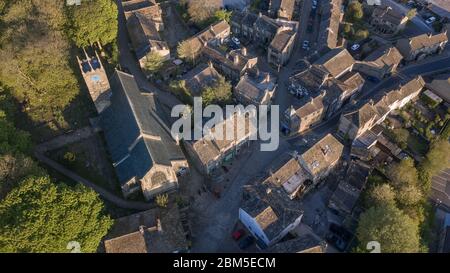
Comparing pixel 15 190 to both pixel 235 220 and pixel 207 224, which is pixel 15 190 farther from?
pixel 235 220

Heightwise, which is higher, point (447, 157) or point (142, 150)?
point (142, 150)

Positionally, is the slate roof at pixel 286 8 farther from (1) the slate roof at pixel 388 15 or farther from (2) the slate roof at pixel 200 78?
(2) the slate roof at pixel 200 78

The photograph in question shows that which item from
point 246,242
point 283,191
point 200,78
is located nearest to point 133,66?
point 200,78

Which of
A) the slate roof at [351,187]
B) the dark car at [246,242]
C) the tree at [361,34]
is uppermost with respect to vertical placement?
the tree at [361,34]

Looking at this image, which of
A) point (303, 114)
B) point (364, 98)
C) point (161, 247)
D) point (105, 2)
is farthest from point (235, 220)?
point (105, 2)

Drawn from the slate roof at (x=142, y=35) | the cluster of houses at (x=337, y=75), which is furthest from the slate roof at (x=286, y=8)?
the slate roof at (x=142, y=35)

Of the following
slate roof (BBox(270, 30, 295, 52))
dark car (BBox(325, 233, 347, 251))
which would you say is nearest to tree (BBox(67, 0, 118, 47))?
slate roof (BBox(270, 30, 295, 52))

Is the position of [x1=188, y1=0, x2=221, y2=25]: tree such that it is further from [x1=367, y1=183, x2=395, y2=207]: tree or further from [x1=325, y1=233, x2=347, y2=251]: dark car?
[x1=325, y1=233, x2=347, y2=251]: dark car

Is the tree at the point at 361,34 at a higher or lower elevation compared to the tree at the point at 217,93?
lower
